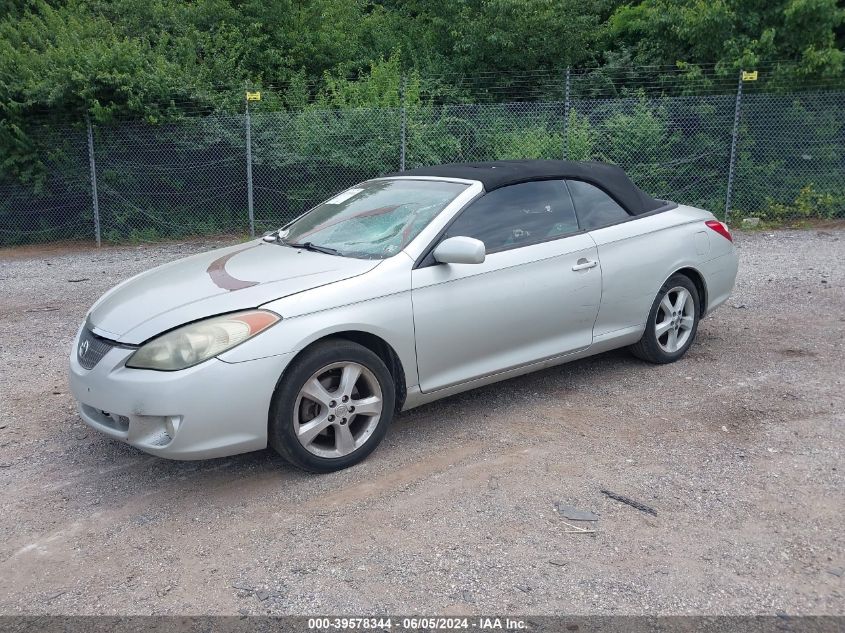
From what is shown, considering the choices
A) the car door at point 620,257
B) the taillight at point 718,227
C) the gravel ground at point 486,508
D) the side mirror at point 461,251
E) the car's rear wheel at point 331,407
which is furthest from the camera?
the taillight at point 718,227

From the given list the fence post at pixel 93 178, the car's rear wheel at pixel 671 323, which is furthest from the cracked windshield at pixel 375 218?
the fence post at pixel 93 178

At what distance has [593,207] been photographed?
5.61 m

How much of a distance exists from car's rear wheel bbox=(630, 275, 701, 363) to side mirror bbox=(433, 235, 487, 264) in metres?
1.86

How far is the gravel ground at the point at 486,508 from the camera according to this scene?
3256mm

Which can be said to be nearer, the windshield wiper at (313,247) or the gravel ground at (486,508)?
the gravel ground at (486,508)

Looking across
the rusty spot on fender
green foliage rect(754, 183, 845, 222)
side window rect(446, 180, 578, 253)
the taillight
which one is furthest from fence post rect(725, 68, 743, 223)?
the rusty spot on fender

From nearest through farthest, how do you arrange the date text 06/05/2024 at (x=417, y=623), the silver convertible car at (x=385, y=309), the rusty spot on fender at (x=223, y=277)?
1. the date text 06/05/2024 at (x=417, y=623)
2. the silver convertible car at (x=385, y=309)
3. the rusty spot on fender at (x=223, y=277)

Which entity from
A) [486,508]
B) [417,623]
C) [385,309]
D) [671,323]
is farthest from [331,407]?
[671,323]

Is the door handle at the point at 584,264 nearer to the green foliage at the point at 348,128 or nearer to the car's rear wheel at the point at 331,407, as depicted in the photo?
the car's rear wheel at the point at 331,407

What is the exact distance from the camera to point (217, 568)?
346cm

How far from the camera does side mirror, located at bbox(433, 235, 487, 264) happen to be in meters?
4.50

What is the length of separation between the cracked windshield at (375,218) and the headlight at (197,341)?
97 centimetres

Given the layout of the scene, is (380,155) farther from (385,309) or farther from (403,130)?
(385,309)

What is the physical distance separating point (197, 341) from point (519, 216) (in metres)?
2.30
